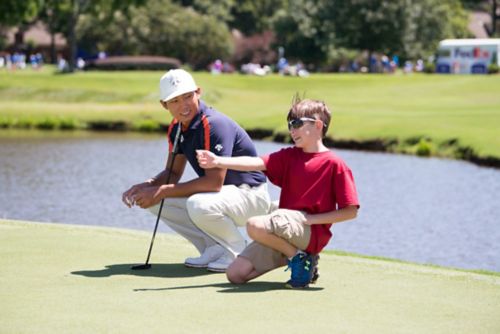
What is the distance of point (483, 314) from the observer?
22.7ft

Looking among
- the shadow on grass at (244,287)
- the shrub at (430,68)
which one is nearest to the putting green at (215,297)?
the shadow on grass at (244,287)

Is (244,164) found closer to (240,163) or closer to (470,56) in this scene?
(240,163)

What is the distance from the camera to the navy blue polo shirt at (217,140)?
27.9 feet

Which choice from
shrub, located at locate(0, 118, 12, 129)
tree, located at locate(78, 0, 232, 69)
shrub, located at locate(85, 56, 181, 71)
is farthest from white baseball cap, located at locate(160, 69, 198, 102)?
tree, located at locate(78, 0, 232, 69)

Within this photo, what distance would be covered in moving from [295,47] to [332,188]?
277ft

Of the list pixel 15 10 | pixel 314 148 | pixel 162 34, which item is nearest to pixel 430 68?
pixel 162 34

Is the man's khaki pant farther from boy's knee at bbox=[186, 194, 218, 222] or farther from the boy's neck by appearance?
the boy's neck

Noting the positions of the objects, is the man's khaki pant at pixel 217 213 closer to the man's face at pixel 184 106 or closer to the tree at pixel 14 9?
the man's face at pixel 184 106

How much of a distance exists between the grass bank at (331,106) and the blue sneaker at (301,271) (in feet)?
69.5

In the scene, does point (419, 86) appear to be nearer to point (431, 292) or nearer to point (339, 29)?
point (339, 29)

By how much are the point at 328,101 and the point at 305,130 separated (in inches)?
1739

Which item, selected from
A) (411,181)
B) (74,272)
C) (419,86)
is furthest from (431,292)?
(419,86)

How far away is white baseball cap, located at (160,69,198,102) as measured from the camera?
27.4 feet

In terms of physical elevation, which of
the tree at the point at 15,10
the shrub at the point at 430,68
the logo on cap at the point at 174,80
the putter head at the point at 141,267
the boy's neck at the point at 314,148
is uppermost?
the logo on cap at the point at 174,80
